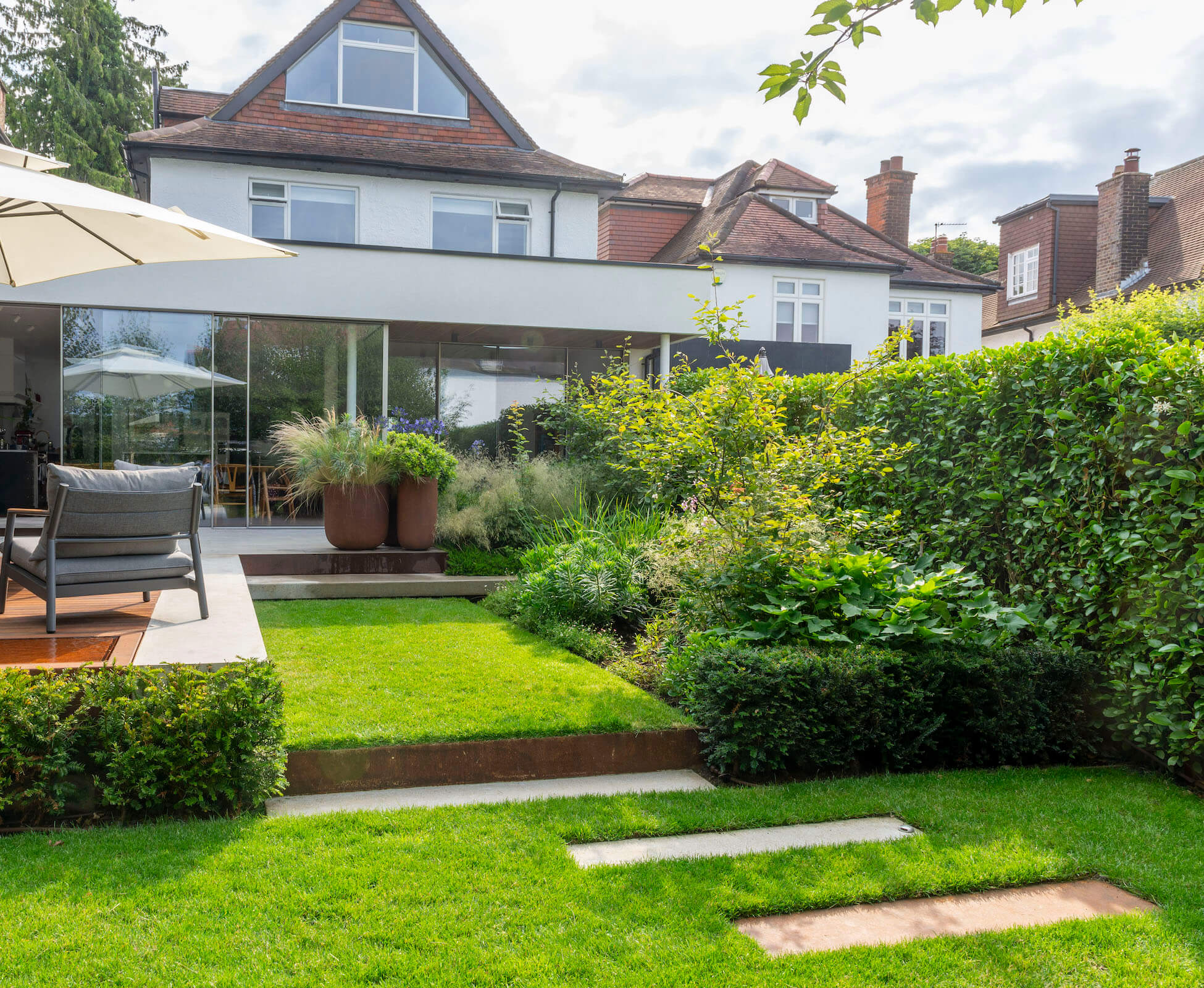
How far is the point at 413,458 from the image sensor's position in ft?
29.5

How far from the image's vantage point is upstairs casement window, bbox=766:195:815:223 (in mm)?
23047

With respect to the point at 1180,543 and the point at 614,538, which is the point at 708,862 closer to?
the point at 1180,543

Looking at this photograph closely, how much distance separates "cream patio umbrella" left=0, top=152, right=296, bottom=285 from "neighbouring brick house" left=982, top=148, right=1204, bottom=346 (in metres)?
20.5

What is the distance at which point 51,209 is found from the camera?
5320mm

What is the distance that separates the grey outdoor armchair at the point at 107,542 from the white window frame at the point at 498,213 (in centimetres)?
1137

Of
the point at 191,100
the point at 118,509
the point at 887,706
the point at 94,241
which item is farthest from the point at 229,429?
the point at 191,100

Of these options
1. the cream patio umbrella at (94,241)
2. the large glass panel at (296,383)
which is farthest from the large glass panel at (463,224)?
the cream patio umbrella at (94,241)

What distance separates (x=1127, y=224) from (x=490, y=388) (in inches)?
702

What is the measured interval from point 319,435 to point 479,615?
291 cm

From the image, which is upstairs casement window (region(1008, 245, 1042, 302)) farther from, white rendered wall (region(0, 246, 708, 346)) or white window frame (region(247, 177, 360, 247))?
white window frame (region(247, 177, 360, 247))

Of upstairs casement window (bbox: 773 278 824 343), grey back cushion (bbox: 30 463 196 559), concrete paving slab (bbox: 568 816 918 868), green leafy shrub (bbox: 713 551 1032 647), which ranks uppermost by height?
upstairs casement window (bbox: 773 278 824 343)

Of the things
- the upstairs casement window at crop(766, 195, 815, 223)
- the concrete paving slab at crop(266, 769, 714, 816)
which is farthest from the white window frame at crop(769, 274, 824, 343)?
the concrete paving slab at crop(266, 769, 714, 816)

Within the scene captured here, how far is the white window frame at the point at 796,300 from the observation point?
20531mm

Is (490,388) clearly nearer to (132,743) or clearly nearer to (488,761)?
(488,761)
